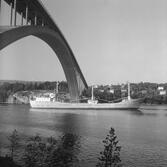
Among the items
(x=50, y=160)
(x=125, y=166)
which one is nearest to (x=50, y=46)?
(x=125, y=166)

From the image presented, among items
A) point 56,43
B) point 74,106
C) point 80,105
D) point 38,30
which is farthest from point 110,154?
point 80,105

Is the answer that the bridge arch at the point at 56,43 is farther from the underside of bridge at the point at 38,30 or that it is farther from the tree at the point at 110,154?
the tree at the point at 110,154

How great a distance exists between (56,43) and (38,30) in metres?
11.2

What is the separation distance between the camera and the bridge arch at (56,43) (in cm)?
2027

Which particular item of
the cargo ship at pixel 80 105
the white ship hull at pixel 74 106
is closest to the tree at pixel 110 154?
the cargo ship at pixel 80 105

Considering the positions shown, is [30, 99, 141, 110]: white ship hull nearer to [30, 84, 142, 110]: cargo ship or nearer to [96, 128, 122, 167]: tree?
[30, 84, 142, 110]: cargo ship

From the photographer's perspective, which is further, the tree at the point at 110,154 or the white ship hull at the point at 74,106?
→ the white ship hull at the point at 74,106

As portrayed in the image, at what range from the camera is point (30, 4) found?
23.1 m

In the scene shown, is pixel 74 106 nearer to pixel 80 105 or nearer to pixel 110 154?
pixel 80 105

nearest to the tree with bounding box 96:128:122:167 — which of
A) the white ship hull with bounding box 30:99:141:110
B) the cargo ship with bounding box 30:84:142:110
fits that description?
the cargo ship with bounding box 30:84:142:110

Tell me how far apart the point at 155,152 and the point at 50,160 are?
25.2 ft

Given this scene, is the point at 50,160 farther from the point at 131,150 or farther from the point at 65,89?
the point at 65,89

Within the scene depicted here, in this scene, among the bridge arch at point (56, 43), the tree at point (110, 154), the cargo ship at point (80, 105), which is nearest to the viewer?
the tree at point (110, 154)

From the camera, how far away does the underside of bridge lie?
20372mm
